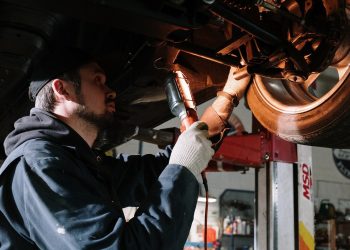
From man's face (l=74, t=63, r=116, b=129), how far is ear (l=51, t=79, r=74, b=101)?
0.02 m

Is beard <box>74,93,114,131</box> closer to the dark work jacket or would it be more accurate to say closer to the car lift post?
the dark work jacket

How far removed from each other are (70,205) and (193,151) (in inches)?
11.2

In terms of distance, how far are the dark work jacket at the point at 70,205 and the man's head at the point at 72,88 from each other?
0.42 feet

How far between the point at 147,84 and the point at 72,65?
410 millimetres

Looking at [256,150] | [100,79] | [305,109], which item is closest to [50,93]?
[100,79]

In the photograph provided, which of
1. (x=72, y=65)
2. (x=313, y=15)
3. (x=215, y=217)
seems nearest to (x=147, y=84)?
(x=72, y=65)

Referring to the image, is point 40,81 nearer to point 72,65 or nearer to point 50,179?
point 72,65

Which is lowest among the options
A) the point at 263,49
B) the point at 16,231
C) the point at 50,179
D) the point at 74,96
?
the point at 16,231

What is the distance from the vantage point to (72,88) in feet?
3.69

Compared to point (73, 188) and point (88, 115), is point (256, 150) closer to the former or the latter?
point (88, 115)

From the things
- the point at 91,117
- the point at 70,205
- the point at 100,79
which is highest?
the point at 100,79

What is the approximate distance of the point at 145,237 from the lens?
31.6 inches

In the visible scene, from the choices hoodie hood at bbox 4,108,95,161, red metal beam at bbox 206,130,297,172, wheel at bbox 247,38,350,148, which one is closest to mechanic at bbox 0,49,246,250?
hoodie hood at bbox 4,108,95,161

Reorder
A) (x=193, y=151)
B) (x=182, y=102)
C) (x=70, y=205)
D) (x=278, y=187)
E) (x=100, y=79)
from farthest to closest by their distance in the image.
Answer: (x=278, y=187)
(x=100, y=79)
(x=182, y=102)
(x=193, y=151)
(x=70, y=205)
